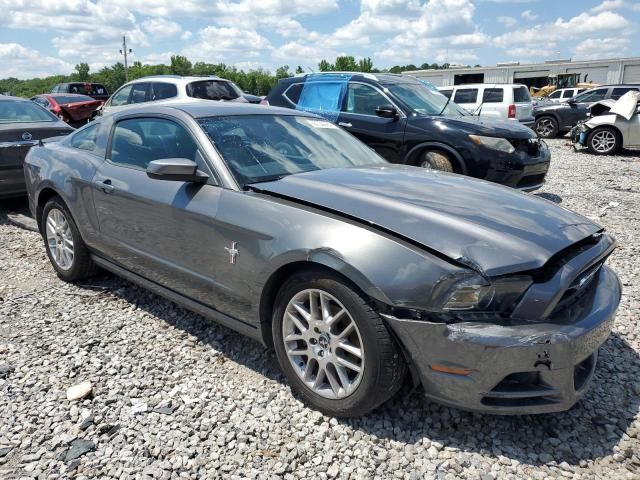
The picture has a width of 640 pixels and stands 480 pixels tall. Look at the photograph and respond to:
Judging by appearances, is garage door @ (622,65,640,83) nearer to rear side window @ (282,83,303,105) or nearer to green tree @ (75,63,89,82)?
rear side window @ (282,83,303,105)

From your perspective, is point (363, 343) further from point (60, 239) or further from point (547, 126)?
point (547, 126)

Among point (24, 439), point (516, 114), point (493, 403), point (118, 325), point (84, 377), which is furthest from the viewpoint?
point (516, 114)

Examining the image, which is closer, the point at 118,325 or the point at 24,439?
the point at 24,439

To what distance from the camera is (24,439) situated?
2.47 m

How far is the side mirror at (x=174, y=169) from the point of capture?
2.89 m

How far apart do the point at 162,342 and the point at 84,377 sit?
531mm

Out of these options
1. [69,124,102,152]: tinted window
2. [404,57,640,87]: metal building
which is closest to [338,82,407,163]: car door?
[69,124,102,152]: tinted window

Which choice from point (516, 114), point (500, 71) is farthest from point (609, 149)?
point (500, 71)

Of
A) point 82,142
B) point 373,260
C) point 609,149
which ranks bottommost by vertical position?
point 609,149

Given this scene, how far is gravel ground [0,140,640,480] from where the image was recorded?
2.28m

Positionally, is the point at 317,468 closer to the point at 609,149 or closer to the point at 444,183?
the point at 444,183

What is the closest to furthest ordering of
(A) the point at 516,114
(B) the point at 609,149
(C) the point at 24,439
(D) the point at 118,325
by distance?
(C) the point at 24,439, (D) the point at 118,325, (B) the point at 609,149, (A) the point at 516,114

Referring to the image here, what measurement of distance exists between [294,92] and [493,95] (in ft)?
27.3

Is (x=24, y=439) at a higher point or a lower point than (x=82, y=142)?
lower
